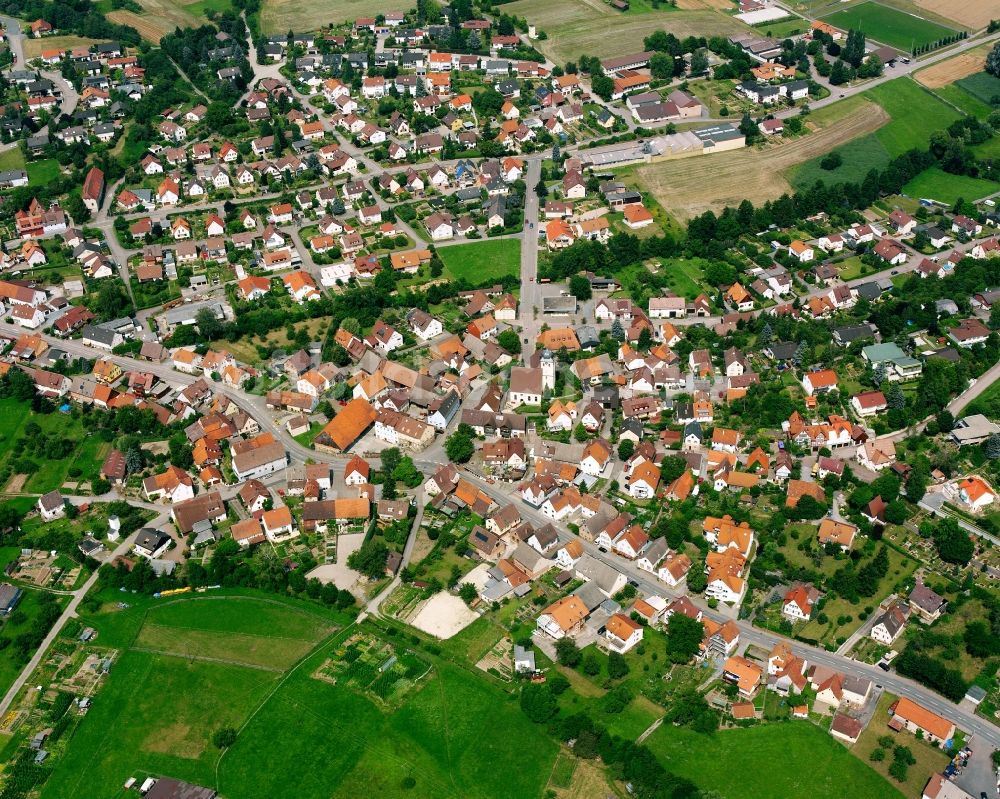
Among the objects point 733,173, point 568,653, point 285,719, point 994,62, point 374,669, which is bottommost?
point 285,719

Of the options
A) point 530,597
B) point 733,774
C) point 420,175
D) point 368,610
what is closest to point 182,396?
point 368,610

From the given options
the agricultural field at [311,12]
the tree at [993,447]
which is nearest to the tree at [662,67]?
the agricultural field at [311,12]

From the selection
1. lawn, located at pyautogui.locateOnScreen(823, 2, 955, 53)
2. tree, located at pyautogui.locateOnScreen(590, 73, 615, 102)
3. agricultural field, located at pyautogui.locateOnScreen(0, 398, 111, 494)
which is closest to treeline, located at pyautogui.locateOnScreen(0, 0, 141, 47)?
tree, located at pyautogui.locateOnScreen(590, 73, 615, 102)

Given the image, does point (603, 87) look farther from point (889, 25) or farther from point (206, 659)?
point (206, 659)

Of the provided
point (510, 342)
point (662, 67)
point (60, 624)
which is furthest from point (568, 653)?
point (662, 67)

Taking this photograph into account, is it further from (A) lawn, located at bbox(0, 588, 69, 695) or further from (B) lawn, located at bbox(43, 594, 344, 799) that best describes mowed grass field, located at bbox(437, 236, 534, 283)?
(A) lawn, located at bbox(0, 588, 69, 695)

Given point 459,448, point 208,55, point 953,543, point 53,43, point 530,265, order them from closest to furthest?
point 953,543 < point 459,448 < point 530,265 < point 208,55 < point 53,43

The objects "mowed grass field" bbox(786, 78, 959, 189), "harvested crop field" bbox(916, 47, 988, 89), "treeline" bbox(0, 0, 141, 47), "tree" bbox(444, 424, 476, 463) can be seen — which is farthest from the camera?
→ "treeline" bbox(0, 0, 141, 47)
